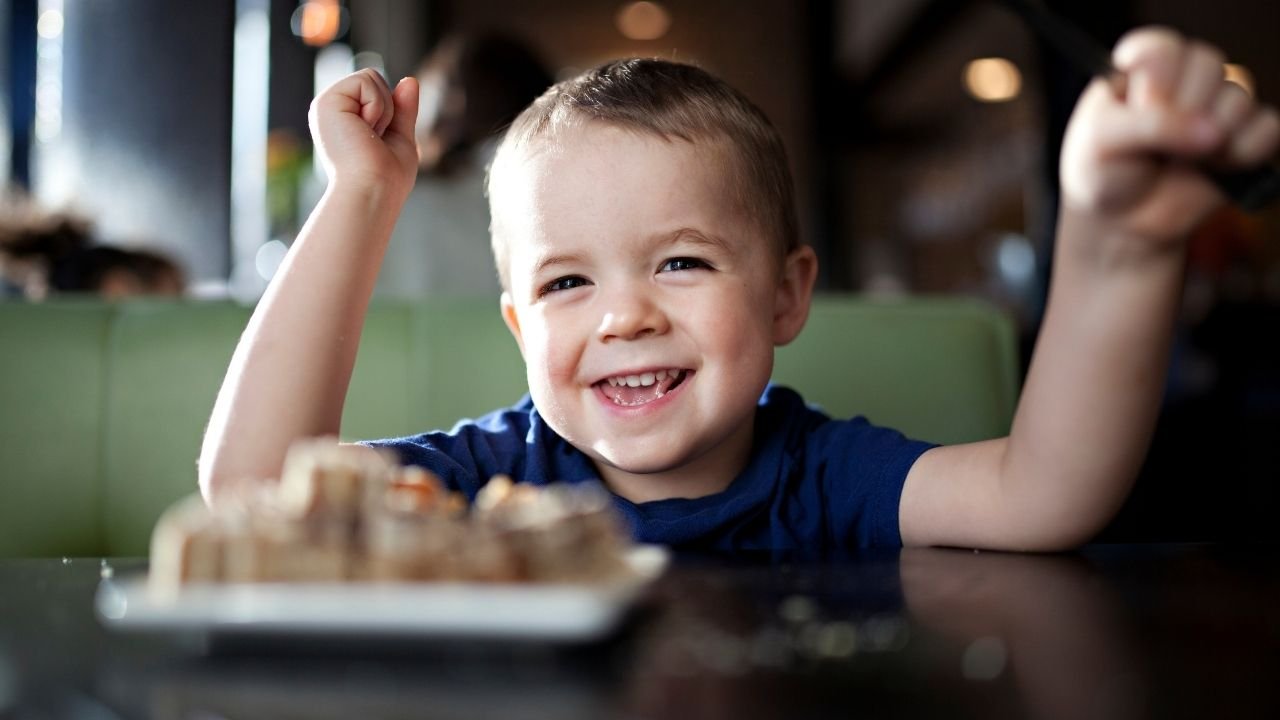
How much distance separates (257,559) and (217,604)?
0.08ft

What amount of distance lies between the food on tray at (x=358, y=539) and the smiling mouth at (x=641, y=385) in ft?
1.76

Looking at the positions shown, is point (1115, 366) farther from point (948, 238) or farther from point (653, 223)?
point (948, 238)

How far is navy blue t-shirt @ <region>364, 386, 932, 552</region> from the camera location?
1043mm

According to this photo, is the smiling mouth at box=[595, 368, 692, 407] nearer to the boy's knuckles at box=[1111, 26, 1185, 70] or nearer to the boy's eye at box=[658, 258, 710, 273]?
the boy's eye at box=[658, 258, 710, 273]

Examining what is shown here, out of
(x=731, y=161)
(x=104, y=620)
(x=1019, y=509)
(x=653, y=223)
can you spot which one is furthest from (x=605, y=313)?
(x=104, y=620)

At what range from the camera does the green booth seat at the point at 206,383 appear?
1.46 meters

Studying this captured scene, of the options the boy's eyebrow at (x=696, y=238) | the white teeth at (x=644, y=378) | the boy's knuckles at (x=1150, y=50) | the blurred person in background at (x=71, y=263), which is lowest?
the white teeth at (x=644, y=378)

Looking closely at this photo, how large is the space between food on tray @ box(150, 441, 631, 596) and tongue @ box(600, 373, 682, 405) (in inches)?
21.1

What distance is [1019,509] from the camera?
0.89m

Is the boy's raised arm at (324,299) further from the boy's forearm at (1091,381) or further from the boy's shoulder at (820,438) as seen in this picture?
the boy's forearm at (1091,381)

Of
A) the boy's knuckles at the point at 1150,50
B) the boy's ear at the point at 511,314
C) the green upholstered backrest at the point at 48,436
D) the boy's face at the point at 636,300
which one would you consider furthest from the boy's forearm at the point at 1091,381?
the green upholstered backrest at the point at 48,436

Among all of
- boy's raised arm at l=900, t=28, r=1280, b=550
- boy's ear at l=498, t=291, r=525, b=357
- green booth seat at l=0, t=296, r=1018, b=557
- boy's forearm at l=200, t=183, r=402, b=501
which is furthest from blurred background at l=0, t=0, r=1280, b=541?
boy's raised arm at l=900, t=28, r=1280, b=550

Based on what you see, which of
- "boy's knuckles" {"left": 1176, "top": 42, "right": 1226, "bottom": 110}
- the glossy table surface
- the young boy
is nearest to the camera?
the glossy table surface

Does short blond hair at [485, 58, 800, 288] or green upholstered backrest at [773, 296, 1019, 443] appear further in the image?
green upholstered backrest at [773, 296, 1019, 443]
